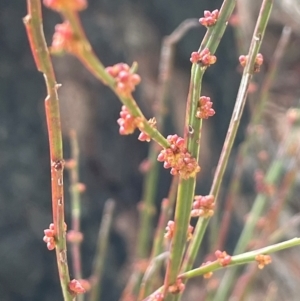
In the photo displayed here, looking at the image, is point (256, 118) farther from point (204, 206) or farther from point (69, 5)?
point (69, 5)

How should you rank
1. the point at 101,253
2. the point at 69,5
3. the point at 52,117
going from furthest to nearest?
the point at 101,253 → the point at 52,117 → the point at 69,5

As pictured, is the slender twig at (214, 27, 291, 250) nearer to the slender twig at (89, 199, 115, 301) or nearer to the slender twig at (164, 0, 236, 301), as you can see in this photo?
the slender twig at (89, 199, 115, 301)

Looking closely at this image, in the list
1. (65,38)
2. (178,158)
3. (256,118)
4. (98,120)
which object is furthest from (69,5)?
(98,120)

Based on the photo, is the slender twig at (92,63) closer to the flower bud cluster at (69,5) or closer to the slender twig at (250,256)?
the flower bud cluster at (69,5)

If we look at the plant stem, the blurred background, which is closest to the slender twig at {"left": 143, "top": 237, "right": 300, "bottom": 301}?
the plant stem

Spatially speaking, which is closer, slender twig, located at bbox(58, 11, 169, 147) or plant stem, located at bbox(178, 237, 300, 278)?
slender twig, located at bbox(58, 11, 169, 147)

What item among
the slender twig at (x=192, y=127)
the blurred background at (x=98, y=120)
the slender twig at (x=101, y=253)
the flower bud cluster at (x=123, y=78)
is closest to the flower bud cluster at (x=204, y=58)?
the slender twig at (x=192, y=127)
